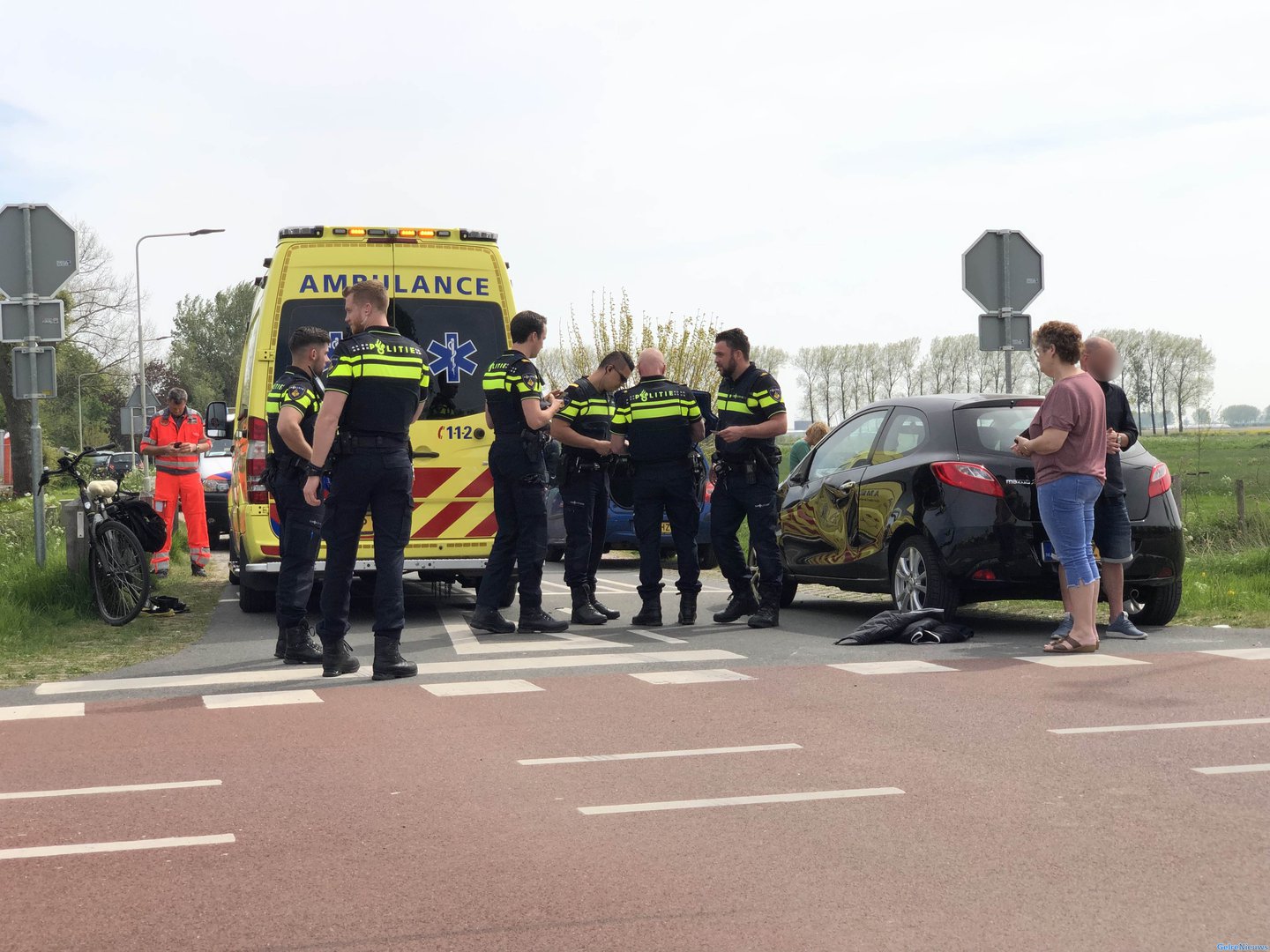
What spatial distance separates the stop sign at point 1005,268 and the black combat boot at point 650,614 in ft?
14.5

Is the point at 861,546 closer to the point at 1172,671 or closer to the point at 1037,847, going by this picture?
the point at 1172,671

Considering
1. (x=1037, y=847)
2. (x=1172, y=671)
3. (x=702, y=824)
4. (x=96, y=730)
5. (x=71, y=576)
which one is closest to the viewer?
(x=1037, y=847)

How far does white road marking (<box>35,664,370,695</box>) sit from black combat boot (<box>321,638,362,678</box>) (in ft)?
0.14

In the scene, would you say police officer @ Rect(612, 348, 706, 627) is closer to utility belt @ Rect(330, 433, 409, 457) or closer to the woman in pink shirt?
the woman in pink shirt

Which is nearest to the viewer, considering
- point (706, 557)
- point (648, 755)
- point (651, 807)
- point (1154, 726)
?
point (651, 807)

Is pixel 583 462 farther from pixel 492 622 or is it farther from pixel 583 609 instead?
pixel 492 622

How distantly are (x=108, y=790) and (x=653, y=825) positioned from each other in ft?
6.60

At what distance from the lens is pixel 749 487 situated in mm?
10438

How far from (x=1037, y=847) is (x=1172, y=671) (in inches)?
142

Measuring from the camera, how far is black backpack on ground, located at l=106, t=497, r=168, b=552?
11.2 m

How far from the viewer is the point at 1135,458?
9.73 metres

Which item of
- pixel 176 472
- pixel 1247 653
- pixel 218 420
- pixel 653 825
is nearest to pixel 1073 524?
pixel 1247 653

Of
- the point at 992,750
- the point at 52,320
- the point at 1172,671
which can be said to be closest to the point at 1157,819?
the point at 992,750

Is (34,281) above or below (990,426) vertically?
above
